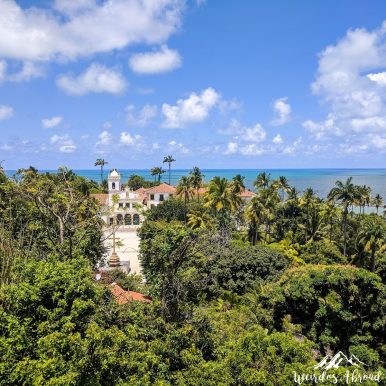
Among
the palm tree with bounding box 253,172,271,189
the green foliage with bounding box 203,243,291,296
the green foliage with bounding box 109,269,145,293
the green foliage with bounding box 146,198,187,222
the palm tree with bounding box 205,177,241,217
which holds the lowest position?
the green foliage with bounding box 109,269,145,293

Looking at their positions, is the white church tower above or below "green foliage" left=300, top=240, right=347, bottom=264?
above

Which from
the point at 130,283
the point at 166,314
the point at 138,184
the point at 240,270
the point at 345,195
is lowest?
the point at 130,283

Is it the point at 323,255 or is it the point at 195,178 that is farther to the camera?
the point at 195,178

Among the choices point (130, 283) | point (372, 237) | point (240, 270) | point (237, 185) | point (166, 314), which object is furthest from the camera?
point (237, 185)

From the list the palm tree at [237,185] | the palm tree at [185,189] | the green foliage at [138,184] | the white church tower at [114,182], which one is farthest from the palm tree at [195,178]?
the green foliage at [138,184]

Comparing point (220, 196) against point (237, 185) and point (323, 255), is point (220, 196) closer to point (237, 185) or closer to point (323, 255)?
point (237, 185)

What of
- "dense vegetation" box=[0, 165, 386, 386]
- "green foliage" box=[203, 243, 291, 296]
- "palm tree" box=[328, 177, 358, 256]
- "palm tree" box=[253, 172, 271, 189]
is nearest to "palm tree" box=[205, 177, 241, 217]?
"palm tree" box=[253, 172, 271, 189]

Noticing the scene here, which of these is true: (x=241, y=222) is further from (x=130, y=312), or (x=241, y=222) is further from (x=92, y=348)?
(x=92, y=348)

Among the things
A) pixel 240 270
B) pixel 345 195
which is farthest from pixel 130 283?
pixel 345 195

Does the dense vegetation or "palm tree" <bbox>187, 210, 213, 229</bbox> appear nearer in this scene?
the dense vegetation

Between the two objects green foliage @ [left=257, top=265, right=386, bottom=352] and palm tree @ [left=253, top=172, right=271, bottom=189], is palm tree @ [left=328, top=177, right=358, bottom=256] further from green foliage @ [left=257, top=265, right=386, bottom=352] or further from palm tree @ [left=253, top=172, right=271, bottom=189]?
green foliage @ [left=257, top=265, right=386, bottom=352]

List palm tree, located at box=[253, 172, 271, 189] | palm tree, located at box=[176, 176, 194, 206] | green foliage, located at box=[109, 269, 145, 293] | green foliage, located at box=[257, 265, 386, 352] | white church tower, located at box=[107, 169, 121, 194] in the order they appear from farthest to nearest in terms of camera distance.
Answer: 1. white church tower, located at box=[107, 169, 121, 194]
2. palm tree, located at box=[253, 172, 271, 189]
3. palm tree, located at box=[176, 176, 194, 206]
4. green foliage, located at box=[109, 269, 145, 293]
5. green foliage, located at box=[257, 265, 386, 352]

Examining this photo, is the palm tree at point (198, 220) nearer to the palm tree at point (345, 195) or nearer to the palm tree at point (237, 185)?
the palm tree at point (237, 185)
